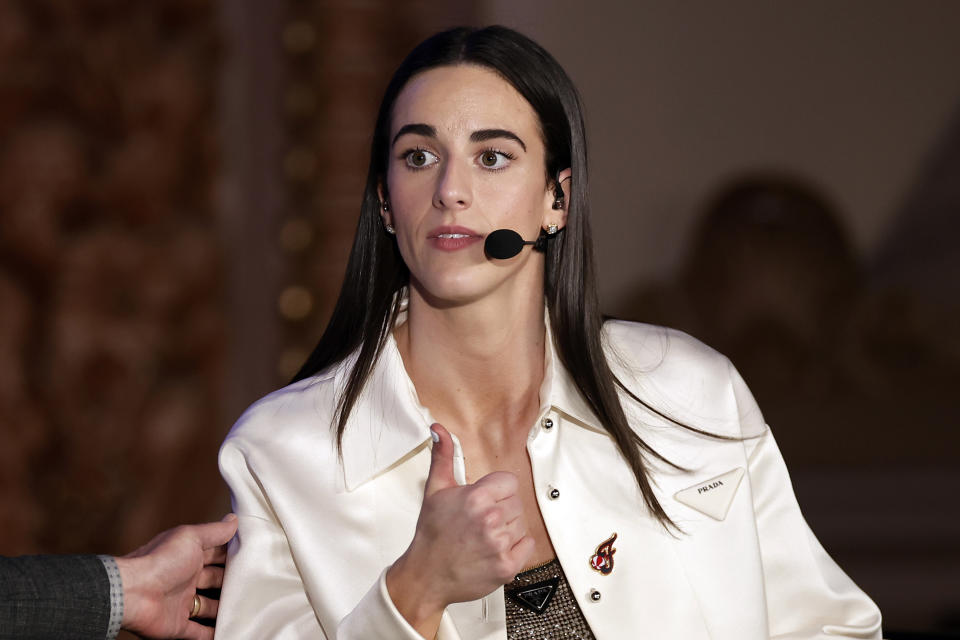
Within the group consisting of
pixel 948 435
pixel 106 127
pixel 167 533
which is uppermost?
pixel 106 127

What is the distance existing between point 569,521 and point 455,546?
299 mm

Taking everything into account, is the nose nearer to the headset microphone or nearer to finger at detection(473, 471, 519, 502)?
the headset microphone

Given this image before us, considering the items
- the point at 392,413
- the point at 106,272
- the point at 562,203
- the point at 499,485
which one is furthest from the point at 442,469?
the point at 106,272

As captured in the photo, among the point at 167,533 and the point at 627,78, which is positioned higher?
the point at 627,78

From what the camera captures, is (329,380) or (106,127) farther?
(106,127)

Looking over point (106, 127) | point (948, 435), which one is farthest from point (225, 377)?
point (948, 435)

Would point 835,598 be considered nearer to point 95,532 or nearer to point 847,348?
point 95,532

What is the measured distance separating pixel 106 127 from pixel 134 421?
78cm

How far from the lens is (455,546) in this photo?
1243mm

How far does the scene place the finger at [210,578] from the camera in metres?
1.56

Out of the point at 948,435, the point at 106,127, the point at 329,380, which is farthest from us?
the point at 948,435

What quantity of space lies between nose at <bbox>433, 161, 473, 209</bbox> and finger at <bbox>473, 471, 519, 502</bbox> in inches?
15.3

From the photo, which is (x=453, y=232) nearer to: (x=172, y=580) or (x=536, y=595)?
(x=536, y=595)

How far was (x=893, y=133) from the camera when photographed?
13.4ft
